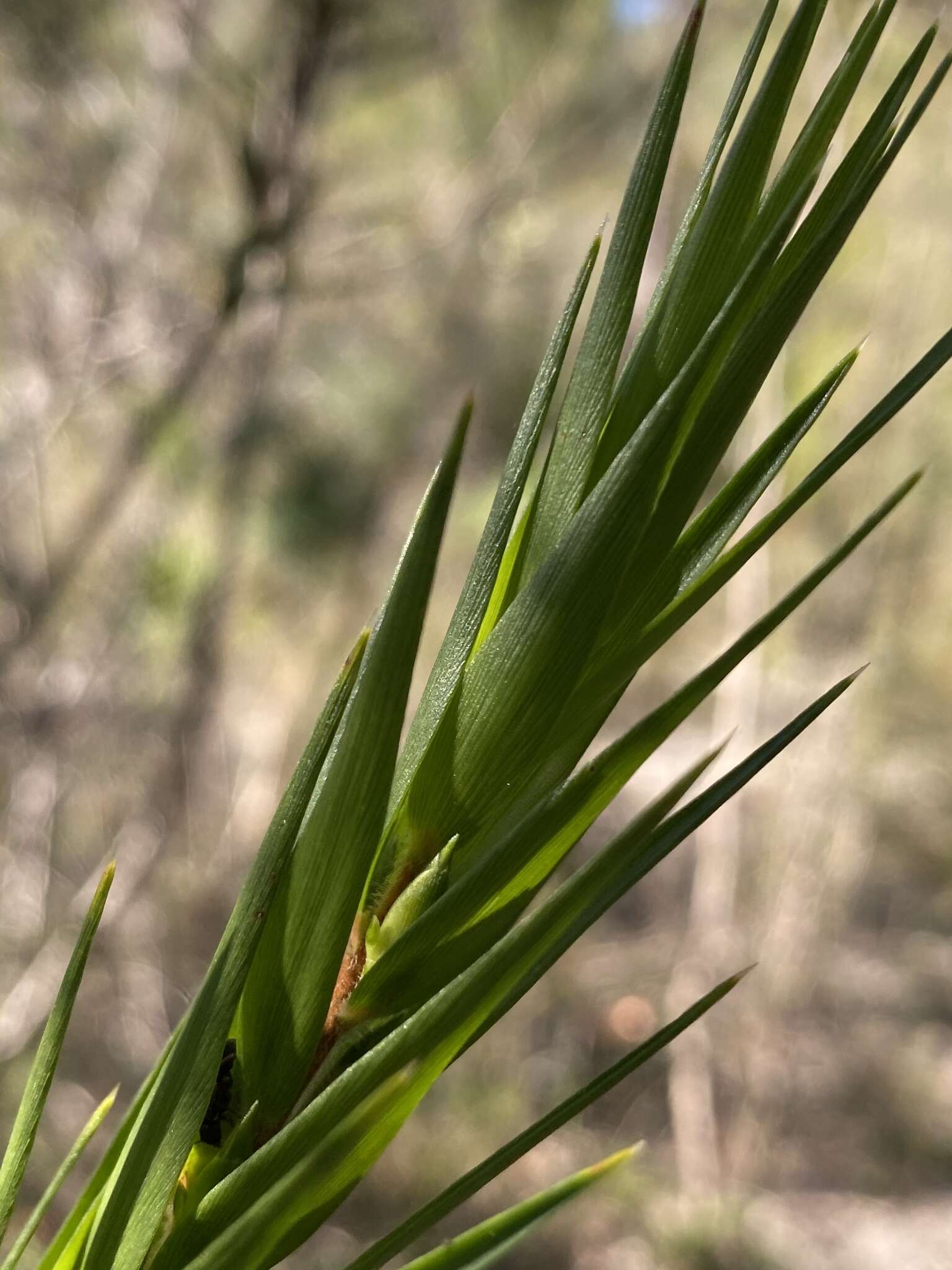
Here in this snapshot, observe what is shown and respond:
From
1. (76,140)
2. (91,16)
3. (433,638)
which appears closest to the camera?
(91,16)

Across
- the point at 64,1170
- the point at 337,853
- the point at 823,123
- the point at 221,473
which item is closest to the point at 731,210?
the point at 823,123

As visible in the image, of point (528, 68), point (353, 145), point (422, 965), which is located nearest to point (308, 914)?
point (422, 965)

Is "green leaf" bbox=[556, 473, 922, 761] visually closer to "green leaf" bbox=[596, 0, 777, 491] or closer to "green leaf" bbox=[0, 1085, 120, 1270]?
"green leaf" bbox=[596, 0, 777, 491]

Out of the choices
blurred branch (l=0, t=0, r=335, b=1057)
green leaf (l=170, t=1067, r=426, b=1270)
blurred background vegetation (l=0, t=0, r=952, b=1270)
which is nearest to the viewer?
green leaf (l=170, t=1067, r=426, b=1270)

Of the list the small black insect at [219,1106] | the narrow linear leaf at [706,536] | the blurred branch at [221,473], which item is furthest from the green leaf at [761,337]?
the blurred branch at [221,473]

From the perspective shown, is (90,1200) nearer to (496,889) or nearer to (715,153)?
(496,889)

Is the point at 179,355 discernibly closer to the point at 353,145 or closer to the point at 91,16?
the point at 91,16

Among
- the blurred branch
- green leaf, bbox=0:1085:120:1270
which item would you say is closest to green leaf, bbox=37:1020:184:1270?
green leaf, bbox=0:1085:120:1270
